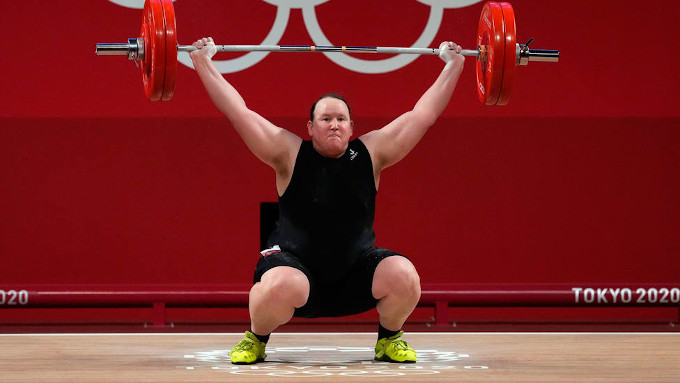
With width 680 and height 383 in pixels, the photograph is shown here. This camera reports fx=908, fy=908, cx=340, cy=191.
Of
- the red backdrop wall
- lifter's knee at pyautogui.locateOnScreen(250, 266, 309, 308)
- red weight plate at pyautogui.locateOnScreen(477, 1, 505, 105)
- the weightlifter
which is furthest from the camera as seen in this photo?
the red backdrop wall

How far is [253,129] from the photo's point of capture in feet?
10.00

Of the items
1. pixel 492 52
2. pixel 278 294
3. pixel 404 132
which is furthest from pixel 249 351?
pixel 492 52

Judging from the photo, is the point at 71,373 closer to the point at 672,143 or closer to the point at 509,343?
the point at 509,343

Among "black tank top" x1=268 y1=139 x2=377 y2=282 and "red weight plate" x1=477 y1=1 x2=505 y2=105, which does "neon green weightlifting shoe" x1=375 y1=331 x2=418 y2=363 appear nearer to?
"black tank top" x1=268 y1=139 x2=377 y2=282

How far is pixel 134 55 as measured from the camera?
328cm

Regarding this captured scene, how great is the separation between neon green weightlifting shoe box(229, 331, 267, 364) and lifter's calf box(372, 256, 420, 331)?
1.42ft

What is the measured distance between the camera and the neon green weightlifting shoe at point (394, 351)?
10.1ft

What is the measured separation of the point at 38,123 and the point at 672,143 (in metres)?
3.41

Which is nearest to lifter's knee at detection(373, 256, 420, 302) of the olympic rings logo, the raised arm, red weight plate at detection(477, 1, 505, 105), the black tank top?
the black tank top

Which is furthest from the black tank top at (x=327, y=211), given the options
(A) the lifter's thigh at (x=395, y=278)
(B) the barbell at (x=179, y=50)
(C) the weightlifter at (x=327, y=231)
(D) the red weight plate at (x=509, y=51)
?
(D) the red weight plate at (x=509, y=51)

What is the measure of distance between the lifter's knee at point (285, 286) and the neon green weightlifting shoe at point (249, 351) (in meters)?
0.23

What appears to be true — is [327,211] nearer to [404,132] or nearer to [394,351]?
[404,132]

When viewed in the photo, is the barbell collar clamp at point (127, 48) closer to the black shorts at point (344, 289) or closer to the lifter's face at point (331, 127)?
the lifter's face at point (331, 127)

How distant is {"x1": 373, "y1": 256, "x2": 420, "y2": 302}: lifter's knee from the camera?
2.95m
